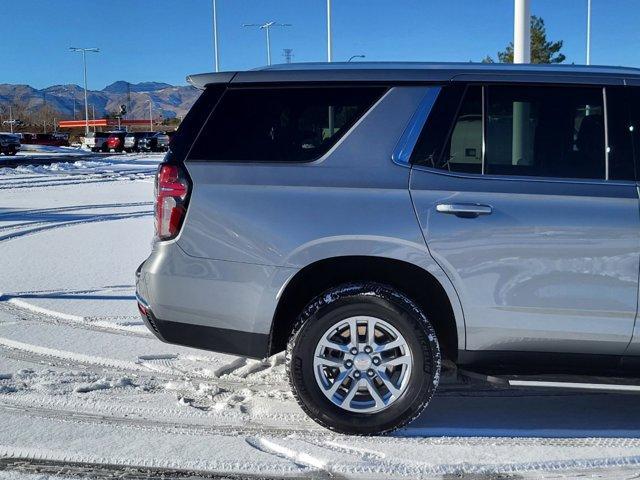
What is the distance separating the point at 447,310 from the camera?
382 cm

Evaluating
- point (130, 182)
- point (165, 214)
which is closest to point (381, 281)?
point (165, 214)

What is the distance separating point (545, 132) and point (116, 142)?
55.4m

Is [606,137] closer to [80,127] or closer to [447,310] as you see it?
[447,310]

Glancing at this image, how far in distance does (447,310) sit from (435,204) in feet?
1.93

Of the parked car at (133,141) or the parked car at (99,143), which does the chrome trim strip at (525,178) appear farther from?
the parked car at (99,143)

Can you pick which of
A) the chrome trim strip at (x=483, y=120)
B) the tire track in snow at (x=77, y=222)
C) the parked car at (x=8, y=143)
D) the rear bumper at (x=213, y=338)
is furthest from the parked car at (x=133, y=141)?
the chrome trim strip at (x=483, y=120)

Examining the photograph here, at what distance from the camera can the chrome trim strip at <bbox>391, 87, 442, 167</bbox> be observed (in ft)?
12.5

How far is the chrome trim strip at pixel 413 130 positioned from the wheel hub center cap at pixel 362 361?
41.5 inches

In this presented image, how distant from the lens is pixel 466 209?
3686mm

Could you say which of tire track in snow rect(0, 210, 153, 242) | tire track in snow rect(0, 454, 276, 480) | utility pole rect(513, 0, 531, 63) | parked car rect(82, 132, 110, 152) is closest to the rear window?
tire track in snow rect(0, 454, 276, 480)

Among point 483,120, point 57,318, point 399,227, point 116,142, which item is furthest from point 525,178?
point 116,142

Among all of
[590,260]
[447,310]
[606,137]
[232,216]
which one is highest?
[606,137]

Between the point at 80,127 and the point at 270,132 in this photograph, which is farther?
the point at 80,127

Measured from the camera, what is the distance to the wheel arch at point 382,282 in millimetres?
3777
